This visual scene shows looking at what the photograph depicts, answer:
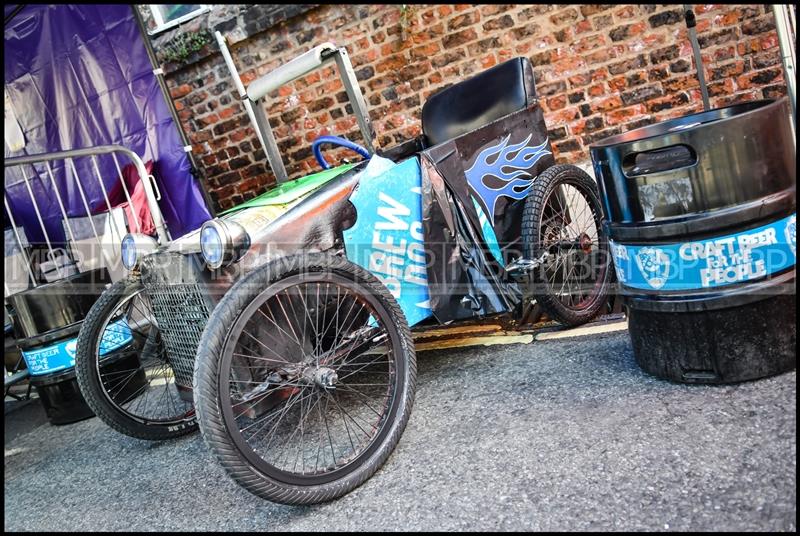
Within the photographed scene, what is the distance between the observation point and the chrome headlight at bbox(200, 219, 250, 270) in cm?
242

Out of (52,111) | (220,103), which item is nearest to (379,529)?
(220,103)

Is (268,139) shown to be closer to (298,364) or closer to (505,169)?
(505,169)

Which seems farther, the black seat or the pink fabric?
the pink fabric

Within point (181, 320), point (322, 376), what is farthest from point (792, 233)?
point (181, 320)

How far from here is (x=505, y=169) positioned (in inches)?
131

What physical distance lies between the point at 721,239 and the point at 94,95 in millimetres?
5216

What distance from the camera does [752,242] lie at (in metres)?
2.23

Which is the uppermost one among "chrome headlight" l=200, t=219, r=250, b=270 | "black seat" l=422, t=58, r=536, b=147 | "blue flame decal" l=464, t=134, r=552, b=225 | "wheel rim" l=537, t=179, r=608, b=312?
"black seat" l=422, t=58, r=536, b=147

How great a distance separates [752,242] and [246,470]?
1.92 meters

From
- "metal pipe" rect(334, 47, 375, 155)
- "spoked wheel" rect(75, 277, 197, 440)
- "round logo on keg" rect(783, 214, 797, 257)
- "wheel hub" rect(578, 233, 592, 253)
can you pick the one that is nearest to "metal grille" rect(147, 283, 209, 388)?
"spoked wheel" rect(75, 277, 197, 440)

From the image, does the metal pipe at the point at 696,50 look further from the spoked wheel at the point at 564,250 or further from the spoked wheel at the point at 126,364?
the spoked wheel at the point at 126,364

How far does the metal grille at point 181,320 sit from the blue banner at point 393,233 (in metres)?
0.69

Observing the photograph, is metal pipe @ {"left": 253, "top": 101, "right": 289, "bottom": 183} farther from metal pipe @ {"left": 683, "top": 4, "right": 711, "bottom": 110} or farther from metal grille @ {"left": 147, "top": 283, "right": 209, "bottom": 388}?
metal pipe @ {"left": 683, "top": 4, "right": 711, "bottom": 110}

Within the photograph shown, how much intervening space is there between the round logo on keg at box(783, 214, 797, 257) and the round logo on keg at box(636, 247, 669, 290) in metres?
0.41
